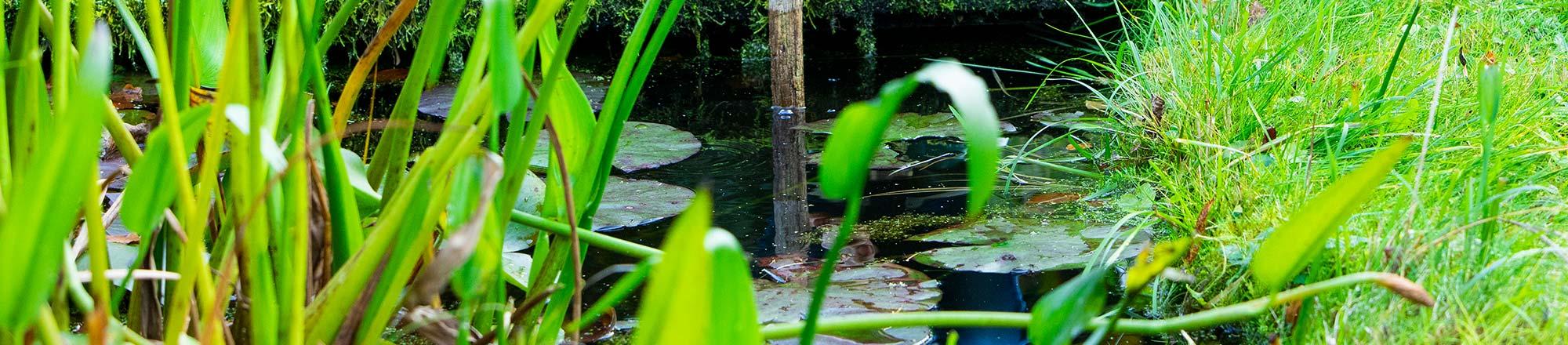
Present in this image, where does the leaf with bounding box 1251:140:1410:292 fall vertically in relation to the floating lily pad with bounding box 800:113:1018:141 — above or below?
above

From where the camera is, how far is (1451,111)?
1.46m

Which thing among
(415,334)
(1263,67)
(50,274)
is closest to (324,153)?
(50,274)

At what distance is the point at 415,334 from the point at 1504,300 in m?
0.92

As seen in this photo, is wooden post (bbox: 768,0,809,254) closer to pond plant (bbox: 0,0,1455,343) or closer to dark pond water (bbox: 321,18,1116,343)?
dark pond water (bbox: 321,18,1116,343)

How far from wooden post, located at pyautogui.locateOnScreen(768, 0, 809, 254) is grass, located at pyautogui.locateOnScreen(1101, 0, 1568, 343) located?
0.49 metres

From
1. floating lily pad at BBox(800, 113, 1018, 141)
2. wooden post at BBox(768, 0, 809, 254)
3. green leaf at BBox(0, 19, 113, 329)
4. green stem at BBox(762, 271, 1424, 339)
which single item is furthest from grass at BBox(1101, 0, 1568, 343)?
green leaf at BBox(0, 19, 113, 329)

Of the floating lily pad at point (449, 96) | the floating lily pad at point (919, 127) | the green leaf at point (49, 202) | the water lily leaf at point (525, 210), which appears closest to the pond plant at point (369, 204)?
the green leaf at point (49, 202)

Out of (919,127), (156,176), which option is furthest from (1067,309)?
(919,127)

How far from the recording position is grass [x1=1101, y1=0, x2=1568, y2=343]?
85cm

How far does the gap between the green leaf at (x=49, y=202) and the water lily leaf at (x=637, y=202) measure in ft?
3.77

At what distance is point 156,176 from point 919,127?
6.48 ft

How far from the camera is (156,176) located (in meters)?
0.54

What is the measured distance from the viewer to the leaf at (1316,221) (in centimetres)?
46

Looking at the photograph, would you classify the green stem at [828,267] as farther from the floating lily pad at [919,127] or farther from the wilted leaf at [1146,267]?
the floating lily pad at [919,127]
